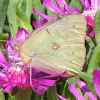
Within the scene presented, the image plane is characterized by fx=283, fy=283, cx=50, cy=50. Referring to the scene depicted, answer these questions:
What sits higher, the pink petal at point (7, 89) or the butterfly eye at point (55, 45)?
the butterfly eye at point (55, 45)

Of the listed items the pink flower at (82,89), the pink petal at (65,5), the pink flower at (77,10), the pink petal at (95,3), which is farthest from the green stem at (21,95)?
the pink petal at (95,3)

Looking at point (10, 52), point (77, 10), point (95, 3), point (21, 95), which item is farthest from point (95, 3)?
point (21, 95)

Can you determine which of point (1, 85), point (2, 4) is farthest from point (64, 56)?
point (2, 4)

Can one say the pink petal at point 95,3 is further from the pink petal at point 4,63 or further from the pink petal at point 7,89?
the pink petal at point 7,89

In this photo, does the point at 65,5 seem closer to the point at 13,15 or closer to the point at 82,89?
the point at 13,15

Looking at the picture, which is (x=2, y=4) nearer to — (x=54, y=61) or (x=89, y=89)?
(x=54, y=61)

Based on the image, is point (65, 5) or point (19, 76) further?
point (65, 5)

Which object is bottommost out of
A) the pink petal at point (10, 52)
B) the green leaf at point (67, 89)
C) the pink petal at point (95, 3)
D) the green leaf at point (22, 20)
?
the green leaf at point (67, 89)
